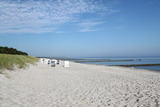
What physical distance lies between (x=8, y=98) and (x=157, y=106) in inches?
183

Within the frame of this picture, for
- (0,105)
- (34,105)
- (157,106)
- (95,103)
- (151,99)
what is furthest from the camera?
(151,99)

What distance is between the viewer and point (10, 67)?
34.4 ft

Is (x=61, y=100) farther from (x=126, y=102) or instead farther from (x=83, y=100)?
(x=126, y=102)

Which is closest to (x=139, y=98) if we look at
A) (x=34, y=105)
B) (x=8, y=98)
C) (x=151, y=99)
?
(x=151, y=99)

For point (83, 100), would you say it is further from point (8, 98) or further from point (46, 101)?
point (8, 98)

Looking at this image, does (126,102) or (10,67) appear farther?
(10,67)

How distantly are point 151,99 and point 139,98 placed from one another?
0.41 metres

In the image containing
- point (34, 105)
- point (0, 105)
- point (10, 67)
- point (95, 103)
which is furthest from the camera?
point (10, 67)

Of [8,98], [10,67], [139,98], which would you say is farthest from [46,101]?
[10,67]

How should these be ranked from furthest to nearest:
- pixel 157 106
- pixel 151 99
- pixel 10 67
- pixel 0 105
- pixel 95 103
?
pixel 10 67, pixel 151 99, pixel 95 103, pixel 157 106, pixel 0 105

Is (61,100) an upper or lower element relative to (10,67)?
lower

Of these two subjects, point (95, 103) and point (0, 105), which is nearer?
point (0, 105)

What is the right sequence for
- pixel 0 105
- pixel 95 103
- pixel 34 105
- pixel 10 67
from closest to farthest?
pixel 0 105
pixel 34 105
pixel 95 103
pixel 10 67

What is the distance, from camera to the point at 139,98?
558 cm
